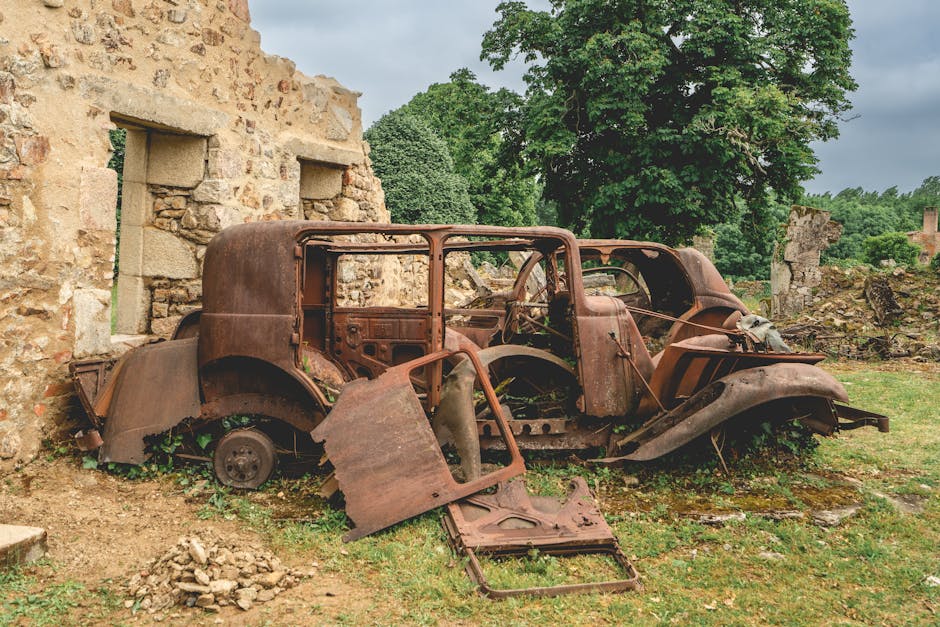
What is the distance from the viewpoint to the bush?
100ft

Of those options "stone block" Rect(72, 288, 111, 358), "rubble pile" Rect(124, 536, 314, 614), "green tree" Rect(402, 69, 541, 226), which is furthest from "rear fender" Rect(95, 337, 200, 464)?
"green tree" Rect(402, 69, 541, 226)

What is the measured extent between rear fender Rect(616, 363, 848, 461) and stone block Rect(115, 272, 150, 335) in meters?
4.49

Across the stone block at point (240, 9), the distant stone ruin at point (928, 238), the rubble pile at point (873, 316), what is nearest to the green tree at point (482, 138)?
the rubble pile at point (873, 316)

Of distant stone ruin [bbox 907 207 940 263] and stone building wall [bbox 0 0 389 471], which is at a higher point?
distant stone ruin [bbox 907 207 940 263]

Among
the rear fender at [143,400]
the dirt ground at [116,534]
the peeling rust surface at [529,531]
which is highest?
the rear fender at [143,400]

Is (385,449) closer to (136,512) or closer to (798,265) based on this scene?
(136,512)

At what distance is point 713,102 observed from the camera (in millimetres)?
13812

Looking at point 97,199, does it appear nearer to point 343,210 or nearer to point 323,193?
point 323,193

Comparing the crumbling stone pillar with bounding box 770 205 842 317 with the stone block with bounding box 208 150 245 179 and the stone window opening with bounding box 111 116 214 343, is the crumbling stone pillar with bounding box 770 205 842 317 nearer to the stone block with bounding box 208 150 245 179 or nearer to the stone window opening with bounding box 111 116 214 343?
the stone block with bounding box 208 150 245 179

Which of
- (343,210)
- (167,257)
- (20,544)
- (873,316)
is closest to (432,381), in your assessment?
(20,544)

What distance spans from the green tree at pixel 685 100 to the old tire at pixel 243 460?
11.3 meters

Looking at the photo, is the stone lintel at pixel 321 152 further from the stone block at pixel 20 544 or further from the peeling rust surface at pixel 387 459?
the stone block at pixel 20 544

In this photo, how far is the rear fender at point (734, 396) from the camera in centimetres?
446

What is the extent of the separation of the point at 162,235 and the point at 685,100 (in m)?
12.1
